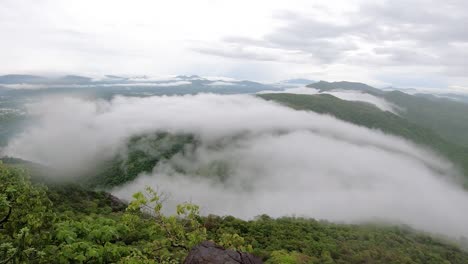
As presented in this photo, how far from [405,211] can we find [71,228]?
215213 millimetres

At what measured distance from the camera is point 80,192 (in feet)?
317

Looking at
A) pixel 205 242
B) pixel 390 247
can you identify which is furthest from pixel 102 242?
pixel 390 247

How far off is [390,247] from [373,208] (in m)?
115

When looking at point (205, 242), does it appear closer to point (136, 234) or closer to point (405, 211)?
point (136, 234)

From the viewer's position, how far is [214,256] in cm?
1388

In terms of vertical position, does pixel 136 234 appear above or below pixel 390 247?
above

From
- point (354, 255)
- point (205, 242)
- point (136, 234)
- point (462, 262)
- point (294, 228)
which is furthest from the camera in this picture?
point (462, 262)

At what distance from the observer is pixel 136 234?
32469mm

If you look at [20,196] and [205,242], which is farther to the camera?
[205,242]

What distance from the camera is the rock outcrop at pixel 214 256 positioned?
13.6 m

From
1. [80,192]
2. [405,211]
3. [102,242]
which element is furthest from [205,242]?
[405,211]

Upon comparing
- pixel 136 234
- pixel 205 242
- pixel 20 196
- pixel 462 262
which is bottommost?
pixel 462 262

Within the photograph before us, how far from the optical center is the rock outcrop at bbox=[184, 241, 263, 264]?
13.6 metres

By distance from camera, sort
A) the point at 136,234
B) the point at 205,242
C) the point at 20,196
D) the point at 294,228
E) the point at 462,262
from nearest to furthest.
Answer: the point at 20,196 → the point at 205,242 → the point at 136,234 → the point at 294,228 → the point at 462,262
